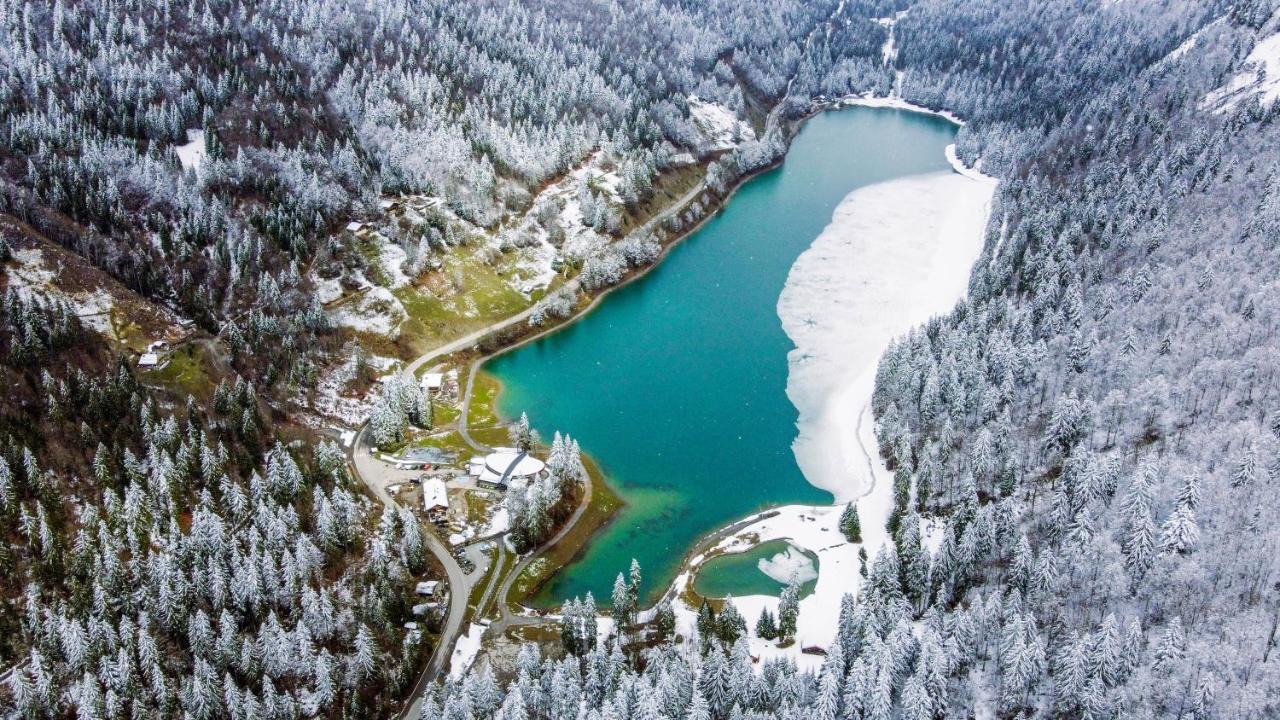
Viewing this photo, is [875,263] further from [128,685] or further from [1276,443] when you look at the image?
[128,685]

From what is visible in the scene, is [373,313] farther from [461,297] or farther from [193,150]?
[193,150]

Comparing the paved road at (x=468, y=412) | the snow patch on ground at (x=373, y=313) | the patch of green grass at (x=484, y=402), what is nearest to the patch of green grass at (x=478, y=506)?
the paved road at (x=468, y=412)

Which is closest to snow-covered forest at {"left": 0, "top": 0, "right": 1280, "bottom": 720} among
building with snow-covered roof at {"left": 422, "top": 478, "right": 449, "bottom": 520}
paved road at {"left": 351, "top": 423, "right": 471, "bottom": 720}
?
paved road at {"left": 351, "top": 423, "right": 471, "bottom": 720}

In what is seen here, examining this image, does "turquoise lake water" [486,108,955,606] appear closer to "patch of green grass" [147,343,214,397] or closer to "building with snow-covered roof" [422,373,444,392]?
"building with snow-covered roof" [422,373,444,392]

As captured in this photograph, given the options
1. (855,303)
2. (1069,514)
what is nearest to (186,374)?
(855,303)

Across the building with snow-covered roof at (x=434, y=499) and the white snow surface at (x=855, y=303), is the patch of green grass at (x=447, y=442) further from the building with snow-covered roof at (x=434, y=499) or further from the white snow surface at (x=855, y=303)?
the white snow surface at (x=855, y=303)

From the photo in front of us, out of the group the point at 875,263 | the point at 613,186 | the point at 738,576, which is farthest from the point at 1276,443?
the point at 613,186
